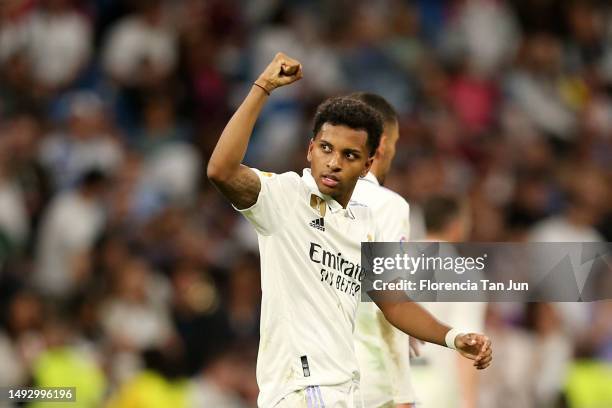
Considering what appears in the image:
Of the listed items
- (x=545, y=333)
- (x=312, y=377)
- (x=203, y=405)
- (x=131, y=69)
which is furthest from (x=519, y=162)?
(x=312, y=377)

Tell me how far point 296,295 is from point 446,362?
232 centimetres

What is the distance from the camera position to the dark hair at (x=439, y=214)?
7305 mm

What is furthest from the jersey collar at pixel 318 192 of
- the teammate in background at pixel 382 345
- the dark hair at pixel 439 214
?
the dark hair at pixel 439 214

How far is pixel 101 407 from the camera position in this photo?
8969 mm

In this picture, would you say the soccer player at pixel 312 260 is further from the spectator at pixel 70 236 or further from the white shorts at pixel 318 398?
the spectator at pixel 70 236

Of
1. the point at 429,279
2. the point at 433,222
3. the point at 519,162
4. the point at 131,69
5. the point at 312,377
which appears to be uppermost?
the point at 131,69

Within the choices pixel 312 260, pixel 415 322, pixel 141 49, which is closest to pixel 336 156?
pixel 312 260

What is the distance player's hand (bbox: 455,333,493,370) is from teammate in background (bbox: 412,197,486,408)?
1399 millimetres

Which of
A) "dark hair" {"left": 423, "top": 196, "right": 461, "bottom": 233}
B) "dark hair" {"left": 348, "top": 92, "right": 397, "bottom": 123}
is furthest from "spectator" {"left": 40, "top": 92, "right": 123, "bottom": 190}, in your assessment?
"dark hair" {"left": 348, "top": 92, "right": 397, "bottom": 123}

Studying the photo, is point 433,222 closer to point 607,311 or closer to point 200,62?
point 607,311

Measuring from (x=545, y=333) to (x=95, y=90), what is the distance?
5.02m

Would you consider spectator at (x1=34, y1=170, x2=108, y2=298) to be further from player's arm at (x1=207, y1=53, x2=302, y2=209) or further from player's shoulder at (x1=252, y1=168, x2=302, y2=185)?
player's arm at (x1=207, y1=53, x2=302, y2=209)

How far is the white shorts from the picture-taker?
4.91 m

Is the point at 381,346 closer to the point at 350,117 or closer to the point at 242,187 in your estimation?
the point at 350,117
